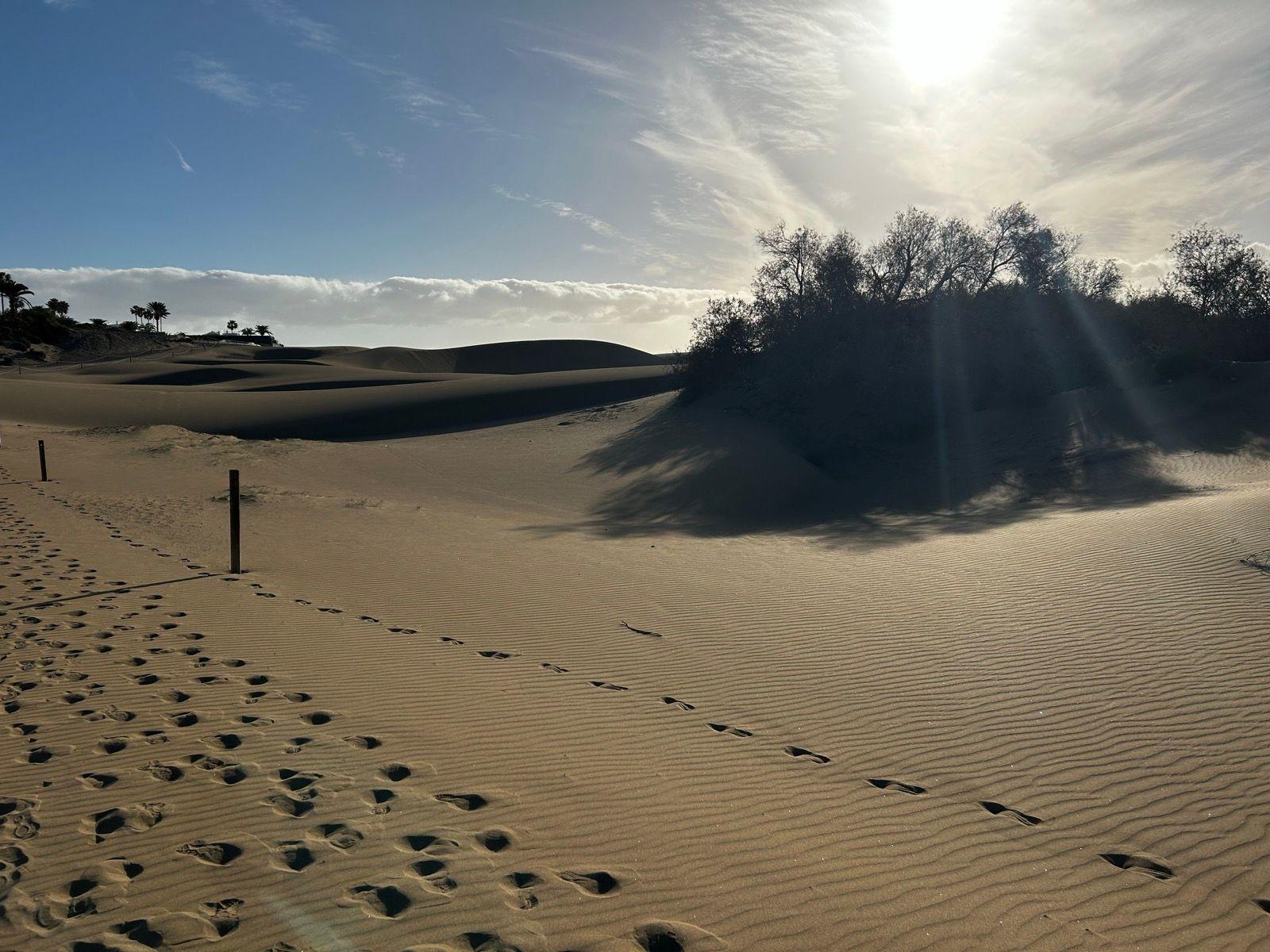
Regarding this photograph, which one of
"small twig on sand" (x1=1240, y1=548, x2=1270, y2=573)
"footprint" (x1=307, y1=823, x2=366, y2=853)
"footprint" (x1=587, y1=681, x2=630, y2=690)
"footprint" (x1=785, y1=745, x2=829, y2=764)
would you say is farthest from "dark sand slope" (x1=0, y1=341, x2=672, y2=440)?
"footprint" (x1=307, y1=823, x2=366, y2=853)

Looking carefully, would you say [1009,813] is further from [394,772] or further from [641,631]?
[641,631]

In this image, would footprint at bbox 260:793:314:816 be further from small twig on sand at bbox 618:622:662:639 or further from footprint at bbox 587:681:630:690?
small twig on sand at bbox 618:622:662:639

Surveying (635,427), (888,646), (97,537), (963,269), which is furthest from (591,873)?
(963,269)

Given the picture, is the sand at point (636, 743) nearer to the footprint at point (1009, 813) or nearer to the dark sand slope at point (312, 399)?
the footprint at point (1009, 813)

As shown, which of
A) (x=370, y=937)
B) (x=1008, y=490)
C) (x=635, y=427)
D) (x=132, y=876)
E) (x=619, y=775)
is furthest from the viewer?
(x=635, y=427)

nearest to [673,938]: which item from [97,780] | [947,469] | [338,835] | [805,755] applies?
[338,835]

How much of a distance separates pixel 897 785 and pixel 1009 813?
64cm

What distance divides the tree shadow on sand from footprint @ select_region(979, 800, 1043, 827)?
11.1 m

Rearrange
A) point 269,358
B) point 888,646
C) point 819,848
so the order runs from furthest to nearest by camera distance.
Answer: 1. point 269,358
2. point 888,646
3. point 819,848

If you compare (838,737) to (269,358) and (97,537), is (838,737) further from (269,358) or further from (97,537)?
(269,358)

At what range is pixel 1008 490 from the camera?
21.0 metres

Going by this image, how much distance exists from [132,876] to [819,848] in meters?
3.28

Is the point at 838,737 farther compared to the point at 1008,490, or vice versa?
the point at 1008,490

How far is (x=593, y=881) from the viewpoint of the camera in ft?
12.0
